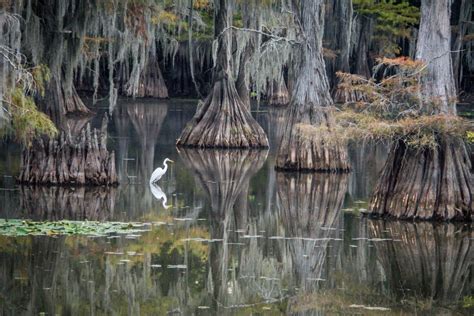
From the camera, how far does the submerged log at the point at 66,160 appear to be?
1605cm

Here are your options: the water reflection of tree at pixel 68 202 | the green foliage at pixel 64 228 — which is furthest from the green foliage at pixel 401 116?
the water reflection of tree at pixel 68 202

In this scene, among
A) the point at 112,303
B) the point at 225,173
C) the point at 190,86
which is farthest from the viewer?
the point at 190,86

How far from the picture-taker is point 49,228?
1240cm

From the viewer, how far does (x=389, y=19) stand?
129 ft

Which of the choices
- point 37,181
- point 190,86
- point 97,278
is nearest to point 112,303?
point 97,278

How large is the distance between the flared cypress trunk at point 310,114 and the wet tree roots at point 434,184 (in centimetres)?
518

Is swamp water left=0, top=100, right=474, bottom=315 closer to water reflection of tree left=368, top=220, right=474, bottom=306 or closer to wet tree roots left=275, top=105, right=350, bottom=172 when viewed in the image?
water reflection of tree left=368, top=220, right=474, bottom=306

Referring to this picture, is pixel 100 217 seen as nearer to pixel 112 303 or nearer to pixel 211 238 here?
pixel 211 238

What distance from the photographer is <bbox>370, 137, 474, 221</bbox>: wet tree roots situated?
1394 cm

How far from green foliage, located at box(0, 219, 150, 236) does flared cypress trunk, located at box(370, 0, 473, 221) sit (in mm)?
3310

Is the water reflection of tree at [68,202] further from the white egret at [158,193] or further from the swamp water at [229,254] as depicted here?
the white egret at [158,193]

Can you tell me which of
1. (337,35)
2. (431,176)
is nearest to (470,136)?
(431,176)

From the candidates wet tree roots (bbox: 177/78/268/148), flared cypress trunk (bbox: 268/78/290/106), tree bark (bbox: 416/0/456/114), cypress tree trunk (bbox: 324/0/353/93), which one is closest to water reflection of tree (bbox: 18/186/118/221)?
tree bark (bbox: 416/0/456/114)

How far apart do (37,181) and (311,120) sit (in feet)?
17.7
